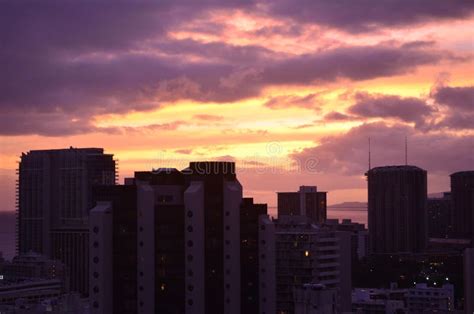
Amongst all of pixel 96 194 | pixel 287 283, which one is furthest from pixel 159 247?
pixel 287 283

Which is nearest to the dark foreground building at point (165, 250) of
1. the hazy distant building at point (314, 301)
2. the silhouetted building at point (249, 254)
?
the silhouetted building at point (249, 254)

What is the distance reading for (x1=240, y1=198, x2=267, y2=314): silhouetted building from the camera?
58.5 meters

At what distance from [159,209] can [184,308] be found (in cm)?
627

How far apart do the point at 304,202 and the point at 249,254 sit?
129257 mm

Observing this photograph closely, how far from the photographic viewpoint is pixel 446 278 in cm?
13300

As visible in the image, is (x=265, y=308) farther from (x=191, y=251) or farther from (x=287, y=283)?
(x=287, y=283)

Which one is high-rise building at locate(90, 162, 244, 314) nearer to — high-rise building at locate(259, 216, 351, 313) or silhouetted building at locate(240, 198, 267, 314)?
silhouetted building at locate(240, 198, 267, 314)

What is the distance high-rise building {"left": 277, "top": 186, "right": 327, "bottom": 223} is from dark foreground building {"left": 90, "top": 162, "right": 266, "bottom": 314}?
128 meters

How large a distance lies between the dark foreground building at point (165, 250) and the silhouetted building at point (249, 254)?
0.34m

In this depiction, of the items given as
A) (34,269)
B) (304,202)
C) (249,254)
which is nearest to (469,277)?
(249,254)

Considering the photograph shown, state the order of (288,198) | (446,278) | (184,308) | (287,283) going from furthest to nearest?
(288,198) < (446,278) < (287,283) < (184,308)

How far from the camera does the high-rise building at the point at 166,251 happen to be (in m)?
55.8

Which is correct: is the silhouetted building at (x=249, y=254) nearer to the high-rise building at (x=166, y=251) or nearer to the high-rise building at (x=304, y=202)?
the high-rise building at (x=166, y=251)

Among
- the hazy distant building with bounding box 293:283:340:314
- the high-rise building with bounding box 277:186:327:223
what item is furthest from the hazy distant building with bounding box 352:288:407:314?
the high-rise building with bounding box 277:186:327:223
